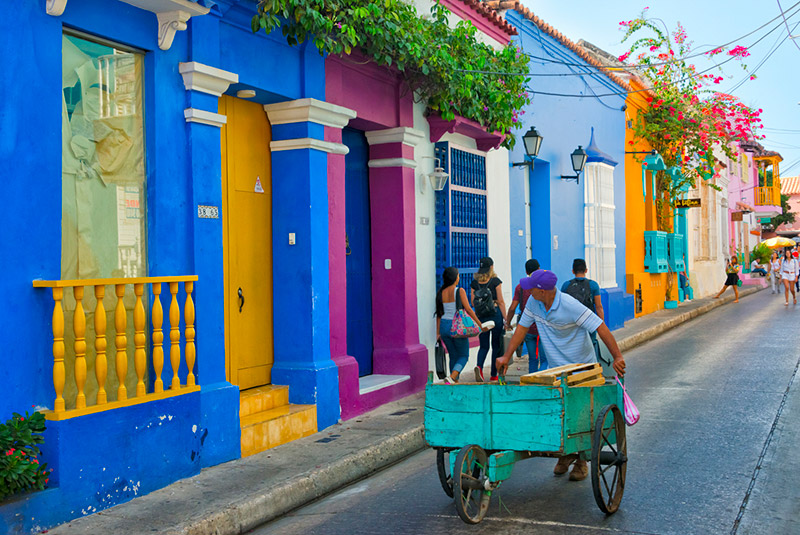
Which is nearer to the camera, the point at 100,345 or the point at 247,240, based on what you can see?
the point at 100,345

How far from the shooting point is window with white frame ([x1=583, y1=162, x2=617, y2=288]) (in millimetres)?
17375

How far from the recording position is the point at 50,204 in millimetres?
5426

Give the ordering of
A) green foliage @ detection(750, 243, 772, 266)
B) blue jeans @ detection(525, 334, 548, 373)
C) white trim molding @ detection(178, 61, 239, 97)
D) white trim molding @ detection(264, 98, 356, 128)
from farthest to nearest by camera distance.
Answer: green foliage @ detection(750, 243, 772, 266) < blue jeans @ detection(525, 334, 548, 373) < white trim molding @ detection(264, 98, 356, 128) < white trim molding @ detection(178, 61, 239, 97)

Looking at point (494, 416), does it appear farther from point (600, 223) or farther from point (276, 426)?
point (600, 223)

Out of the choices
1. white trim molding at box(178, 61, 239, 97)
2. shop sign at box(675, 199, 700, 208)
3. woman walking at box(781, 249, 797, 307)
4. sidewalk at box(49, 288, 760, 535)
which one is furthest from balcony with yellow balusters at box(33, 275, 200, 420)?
woman walking at box(781, 249, 797, 307)

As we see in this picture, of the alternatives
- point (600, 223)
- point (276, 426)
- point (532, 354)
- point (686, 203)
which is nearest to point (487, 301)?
point (532, 354)

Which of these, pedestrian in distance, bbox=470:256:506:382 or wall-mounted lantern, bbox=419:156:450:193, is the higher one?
wall-mounted lantern, bbox=419:156:450:193

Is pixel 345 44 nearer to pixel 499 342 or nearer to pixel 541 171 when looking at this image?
pixel 499 342

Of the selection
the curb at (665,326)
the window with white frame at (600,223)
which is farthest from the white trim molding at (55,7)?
the window with white frame at (600,223)

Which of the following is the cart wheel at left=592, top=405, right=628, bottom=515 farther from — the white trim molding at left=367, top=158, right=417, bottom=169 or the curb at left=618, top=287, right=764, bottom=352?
the curb at left=618, top=287, right=764, bottom=352

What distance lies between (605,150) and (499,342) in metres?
9.45

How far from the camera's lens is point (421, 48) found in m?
9.02

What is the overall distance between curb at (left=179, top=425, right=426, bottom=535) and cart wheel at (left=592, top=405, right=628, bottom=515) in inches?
80.5

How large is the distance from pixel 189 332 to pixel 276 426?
1468mm
